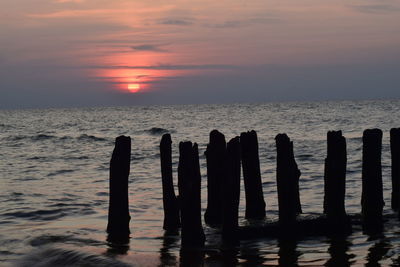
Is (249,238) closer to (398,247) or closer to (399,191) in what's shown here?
(398,247)

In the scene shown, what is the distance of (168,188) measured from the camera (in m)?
12.1

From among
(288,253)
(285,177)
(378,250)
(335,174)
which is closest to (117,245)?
(288,253)

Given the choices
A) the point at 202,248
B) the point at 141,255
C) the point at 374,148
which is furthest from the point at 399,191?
the point at 141,255

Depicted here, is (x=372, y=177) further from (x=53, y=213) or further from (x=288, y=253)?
(x=53, y=213)

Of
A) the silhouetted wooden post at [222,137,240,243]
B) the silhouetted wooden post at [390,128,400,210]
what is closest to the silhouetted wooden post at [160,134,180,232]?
the silhouetted wooden post at [222,137,240,243]

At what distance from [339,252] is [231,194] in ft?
6.87

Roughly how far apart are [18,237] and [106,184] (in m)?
8.99

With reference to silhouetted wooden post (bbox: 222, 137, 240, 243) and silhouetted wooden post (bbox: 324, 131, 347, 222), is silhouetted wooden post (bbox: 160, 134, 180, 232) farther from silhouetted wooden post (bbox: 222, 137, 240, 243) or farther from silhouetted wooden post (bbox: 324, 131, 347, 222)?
silhouetted wooden post (bbox: 324, 131, 347, 222)

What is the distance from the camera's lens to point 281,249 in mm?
10766

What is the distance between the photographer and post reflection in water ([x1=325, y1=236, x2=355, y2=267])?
9.89 meters

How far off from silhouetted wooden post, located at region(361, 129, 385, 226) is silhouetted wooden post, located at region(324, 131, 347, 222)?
505 mm

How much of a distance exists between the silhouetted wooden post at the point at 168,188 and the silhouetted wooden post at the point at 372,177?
12.1 feet

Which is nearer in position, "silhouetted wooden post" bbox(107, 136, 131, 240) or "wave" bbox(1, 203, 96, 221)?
"silhouetted wooden post" bbox(107, 136, 131, 240)

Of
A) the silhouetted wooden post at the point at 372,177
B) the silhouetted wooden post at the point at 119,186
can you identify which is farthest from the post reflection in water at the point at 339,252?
the silhouetted wooden post at the point at 119,186
